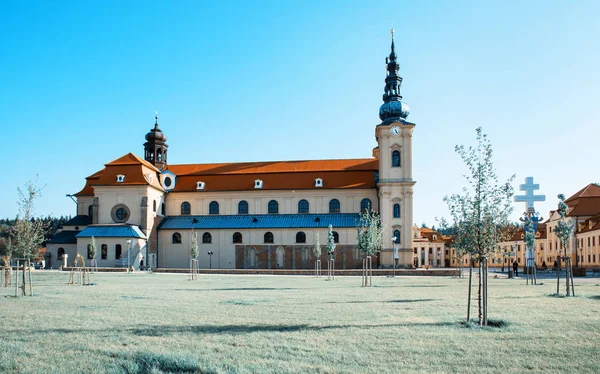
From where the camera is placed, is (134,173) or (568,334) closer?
(568,334)

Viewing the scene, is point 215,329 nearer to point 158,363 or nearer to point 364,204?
point 158,363

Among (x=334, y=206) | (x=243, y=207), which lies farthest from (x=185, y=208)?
(x=334, y=206)

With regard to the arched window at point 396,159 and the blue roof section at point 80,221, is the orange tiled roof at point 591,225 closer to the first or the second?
the arched window at point 396,159

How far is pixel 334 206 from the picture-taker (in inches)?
2719

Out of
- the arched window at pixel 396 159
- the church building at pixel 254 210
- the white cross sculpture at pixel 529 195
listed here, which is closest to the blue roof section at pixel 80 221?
the church building at pixel 254 210

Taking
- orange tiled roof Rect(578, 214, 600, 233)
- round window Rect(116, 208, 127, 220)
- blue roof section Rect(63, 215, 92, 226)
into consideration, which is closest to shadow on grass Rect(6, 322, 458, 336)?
round window Rect(116, 208, 127, 220)

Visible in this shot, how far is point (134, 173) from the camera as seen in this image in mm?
68438

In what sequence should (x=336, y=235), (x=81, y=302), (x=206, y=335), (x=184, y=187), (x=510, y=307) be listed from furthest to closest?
(x=184, y=187), (x=336, y=235), (x=81, y=302), (x=510, y=307), (x=206, y=335)

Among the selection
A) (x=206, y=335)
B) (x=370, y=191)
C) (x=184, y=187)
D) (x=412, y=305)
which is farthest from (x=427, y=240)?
(x=206, y=335)

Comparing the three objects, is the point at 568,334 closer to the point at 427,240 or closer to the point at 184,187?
the point at 184,187

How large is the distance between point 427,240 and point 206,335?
11075cm

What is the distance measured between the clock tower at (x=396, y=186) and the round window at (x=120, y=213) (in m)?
30.6

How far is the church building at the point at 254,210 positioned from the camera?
64.7 m

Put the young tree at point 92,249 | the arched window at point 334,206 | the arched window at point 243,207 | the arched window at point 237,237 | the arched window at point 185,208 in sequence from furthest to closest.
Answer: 1. the arched window at point 185,208
2. the arched window at point 243,207
3. the arched window at point 334,206
4. the arched window at point 237,237
5. the young tree at point 92,249
